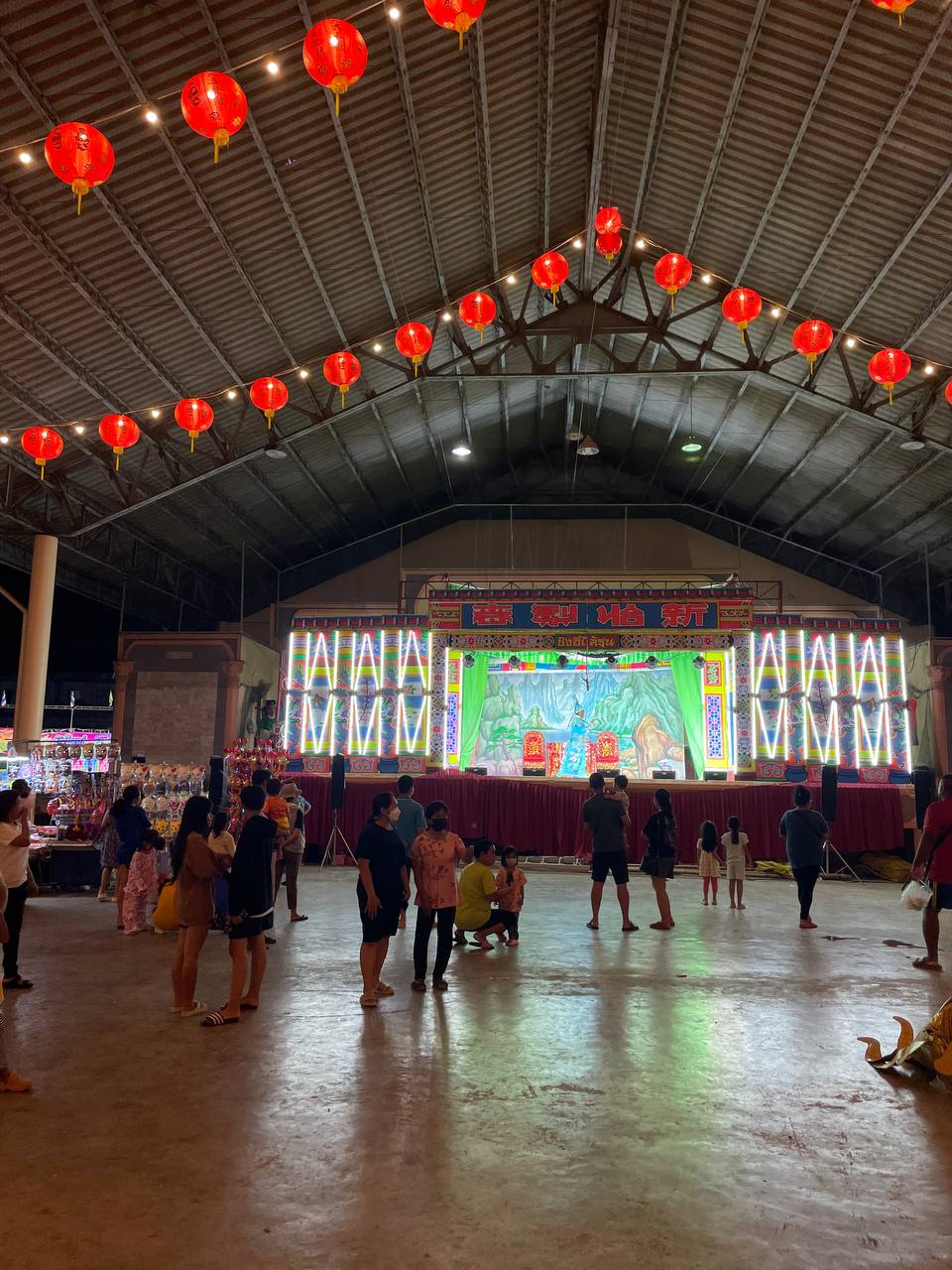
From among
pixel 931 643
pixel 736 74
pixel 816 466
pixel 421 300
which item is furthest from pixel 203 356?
pixel 931 643

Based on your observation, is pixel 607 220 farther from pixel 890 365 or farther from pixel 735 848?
pixel 735 848

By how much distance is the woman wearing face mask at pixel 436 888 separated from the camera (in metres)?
5.23

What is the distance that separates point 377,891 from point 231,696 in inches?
455

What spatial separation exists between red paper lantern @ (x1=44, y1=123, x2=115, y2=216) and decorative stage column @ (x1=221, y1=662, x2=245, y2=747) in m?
10.6

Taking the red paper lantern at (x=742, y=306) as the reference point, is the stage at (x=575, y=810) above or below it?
below

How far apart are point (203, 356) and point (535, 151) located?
4.51 m

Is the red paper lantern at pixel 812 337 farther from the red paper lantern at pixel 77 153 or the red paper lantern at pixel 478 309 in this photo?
the red paper lantern at pixel 77 153

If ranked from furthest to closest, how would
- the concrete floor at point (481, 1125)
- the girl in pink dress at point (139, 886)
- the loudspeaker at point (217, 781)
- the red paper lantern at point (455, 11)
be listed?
1. the loudspeaker at point (217, 781)
2. the girl in pink dress at point (139, 886)
3. the red paper lantern at point (455, 11)
4. the concrete floor at point (481, 1125)

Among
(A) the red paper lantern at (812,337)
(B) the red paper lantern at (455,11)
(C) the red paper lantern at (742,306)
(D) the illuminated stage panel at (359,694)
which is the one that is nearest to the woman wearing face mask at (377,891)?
(B) the red paper lantern at (455,11)

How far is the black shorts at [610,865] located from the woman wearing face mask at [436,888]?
226 cm

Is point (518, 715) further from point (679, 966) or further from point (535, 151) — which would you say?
point (679, 966)

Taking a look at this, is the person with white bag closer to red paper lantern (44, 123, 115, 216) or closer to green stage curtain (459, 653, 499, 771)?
red paper lantern (44, 123, 115, 216)

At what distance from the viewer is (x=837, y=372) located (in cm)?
1222

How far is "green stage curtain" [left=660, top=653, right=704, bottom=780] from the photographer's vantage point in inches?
626
